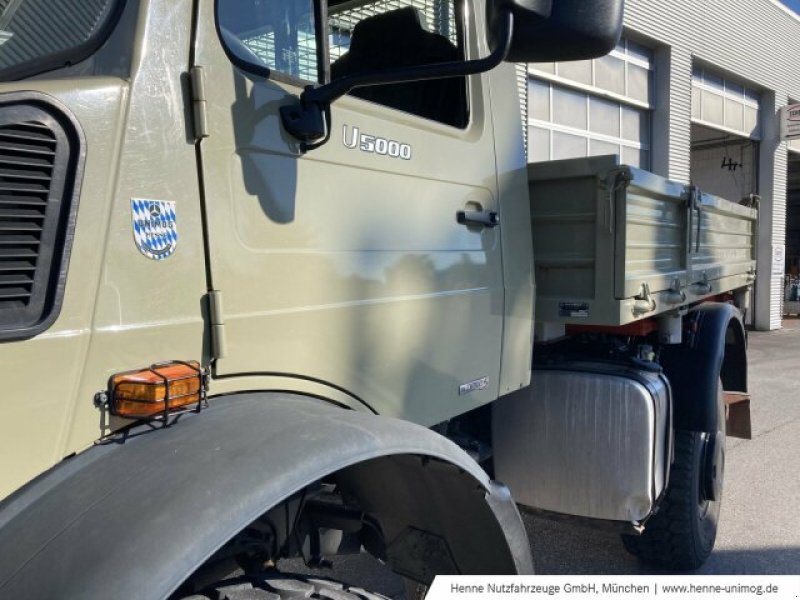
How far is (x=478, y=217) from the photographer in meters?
2.31

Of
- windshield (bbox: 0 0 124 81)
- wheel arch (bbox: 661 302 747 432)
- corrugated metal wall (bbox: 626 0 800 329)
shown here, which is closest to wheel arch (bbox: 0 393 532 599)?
windshield (bbox: 0 0 124 81)

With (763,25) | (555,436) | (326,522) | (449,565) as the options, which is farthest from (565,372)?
(763,25)

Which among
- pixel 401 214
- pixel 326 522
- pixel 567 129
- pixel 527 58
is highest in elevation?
pixel 567 129

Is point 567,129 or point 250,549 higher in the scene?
point 567,129

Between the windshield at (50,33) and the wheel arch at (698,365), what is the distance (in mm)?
3089

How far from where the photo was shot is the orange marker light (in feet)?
4.44

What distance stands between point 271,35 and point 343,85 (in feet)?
0.88

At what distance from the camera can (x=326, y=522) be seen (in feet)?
6.20

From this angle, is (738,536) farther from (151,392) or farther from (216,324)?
(151,392)

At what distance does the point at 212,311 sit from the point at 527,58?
90 cm

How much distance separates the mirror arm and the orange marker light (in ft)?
2.08

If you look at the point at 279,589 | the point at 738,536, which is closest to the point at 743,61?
the point at 738,536

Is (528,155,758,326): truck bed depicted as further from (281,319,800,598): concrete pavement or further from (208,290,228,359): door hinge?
(208,290,228,359): door hinge

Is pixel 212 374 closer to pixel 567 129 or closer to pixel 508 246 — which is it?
pixel 508 246
